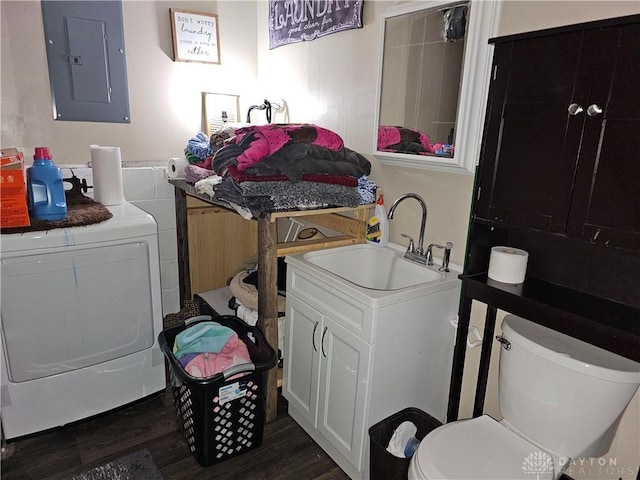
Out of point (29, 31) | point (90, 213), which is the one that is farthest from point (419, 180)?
point (29, 31)

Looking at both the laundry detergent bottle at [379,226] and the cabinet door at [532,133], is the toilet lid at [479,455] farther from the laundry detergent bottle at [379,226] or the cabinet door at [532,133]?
the laundry detergent bottle at [379,226]

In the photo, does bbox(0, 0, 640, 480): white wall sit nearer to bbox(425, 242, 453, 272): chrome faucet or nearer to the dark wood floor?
bbox(425, 242, 453, 272): chrome faucet

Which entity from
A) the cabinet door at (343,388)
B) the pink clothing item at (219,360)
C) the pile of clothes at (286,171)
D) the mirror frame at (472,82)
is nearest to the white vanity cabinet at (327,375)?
the cabinet door at (343,388)

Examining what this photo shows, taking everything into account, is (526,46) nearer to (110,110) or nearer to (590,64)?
(590,64)

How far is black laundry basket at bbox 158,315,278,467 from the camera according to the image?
1.69 metres

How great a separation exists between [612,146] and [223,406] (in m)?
1.62

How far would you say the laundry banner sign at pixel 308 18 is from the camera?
212cm

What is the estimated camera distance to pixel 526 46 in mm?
1309

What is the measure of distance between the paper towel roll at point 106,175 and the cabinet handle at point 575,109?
204 cm

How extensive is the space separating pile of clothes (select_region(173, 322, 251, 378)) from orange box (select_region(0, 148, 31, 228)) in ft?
2.68

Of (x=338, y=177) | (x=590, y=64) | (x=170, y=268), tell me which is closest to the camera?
(x=590, y=64)

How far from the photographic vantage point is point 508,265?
4.91 ft

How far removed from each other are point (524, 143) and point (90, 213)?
1849 millimetres
